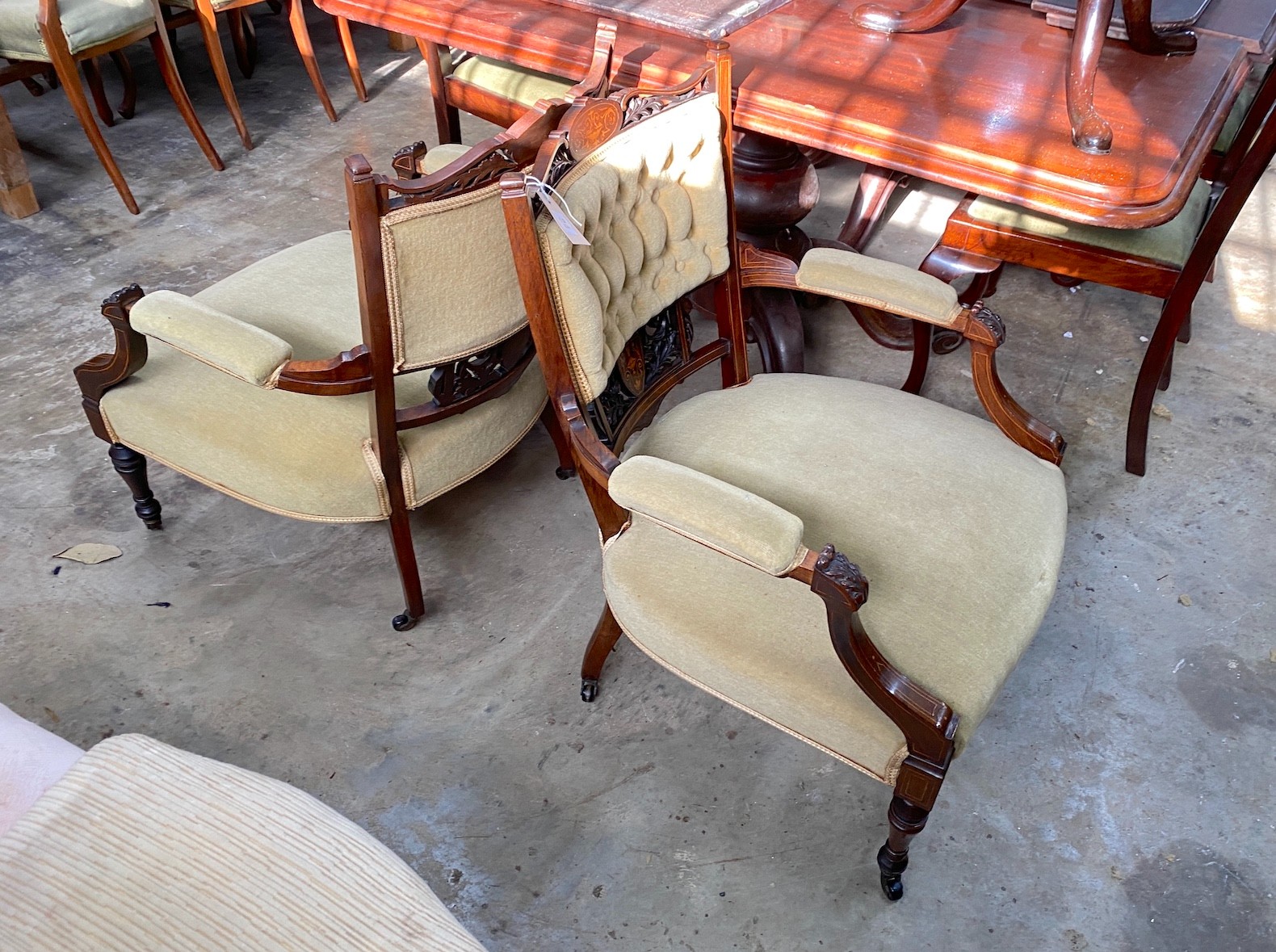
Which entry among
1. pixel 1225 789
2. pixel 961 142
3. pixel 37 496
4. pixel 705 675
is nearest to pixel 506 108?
pixel 961 142

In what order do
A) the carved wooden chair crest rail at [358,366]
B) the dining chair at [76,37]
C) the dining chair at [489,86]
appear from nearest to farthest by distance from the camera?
the carved wooden chair crest rail at [358,366] → the dining chair at [489,86] → the dining chair at [76,37]

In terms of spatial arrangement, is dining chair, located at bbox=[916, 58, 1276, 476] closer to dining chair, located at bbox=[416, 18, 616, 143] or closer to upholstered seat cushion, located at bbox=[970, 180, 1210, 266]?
upholstered seat cushion, located at bbox=[970, 180, 1210, 266]

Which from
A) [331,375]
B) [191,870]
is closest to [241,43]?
[331,375]

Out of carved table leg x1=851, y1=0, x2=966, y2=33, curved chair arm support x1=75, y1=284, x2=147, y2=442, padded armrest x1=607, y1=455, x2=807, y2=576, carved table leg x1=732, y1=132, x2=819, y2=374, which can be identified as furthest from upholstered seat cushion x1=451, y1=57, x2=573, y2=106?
padded armrest x1=607, y1=455, x2=807, y2=576

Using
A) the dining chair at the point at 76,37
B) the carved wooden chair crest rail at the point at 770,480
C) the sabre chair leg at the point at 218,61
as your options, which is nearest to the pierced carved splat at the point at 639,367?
the carved wooden chair crest rail at the point at 770,480

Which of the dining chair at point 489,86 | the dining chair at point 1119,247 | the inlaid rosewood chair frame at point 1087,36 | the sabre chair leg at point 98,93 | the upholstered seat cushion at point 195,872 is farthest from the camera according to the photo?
the sabre chair leg at point 98,93

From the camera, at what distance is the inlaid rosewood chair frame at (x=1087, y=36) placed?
5.37ft

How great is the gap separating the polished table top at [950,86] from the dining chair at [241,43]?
1.11 metres

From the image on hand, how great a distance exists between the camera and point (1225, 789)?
5.13 ft

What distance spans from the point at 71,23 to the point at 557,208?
2.37 m

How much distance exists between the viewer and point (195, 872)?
35.5 inches

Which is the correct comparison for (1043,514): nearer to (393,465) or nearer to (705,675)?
(705,675)

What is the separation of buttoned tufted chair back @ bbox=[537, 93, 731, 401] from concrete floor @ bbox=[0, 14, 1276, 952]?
2.14ft

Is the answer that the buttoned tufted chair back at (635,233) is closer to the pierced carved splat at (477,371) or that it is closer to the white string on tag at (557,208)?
the white string on tag at (557,208)
